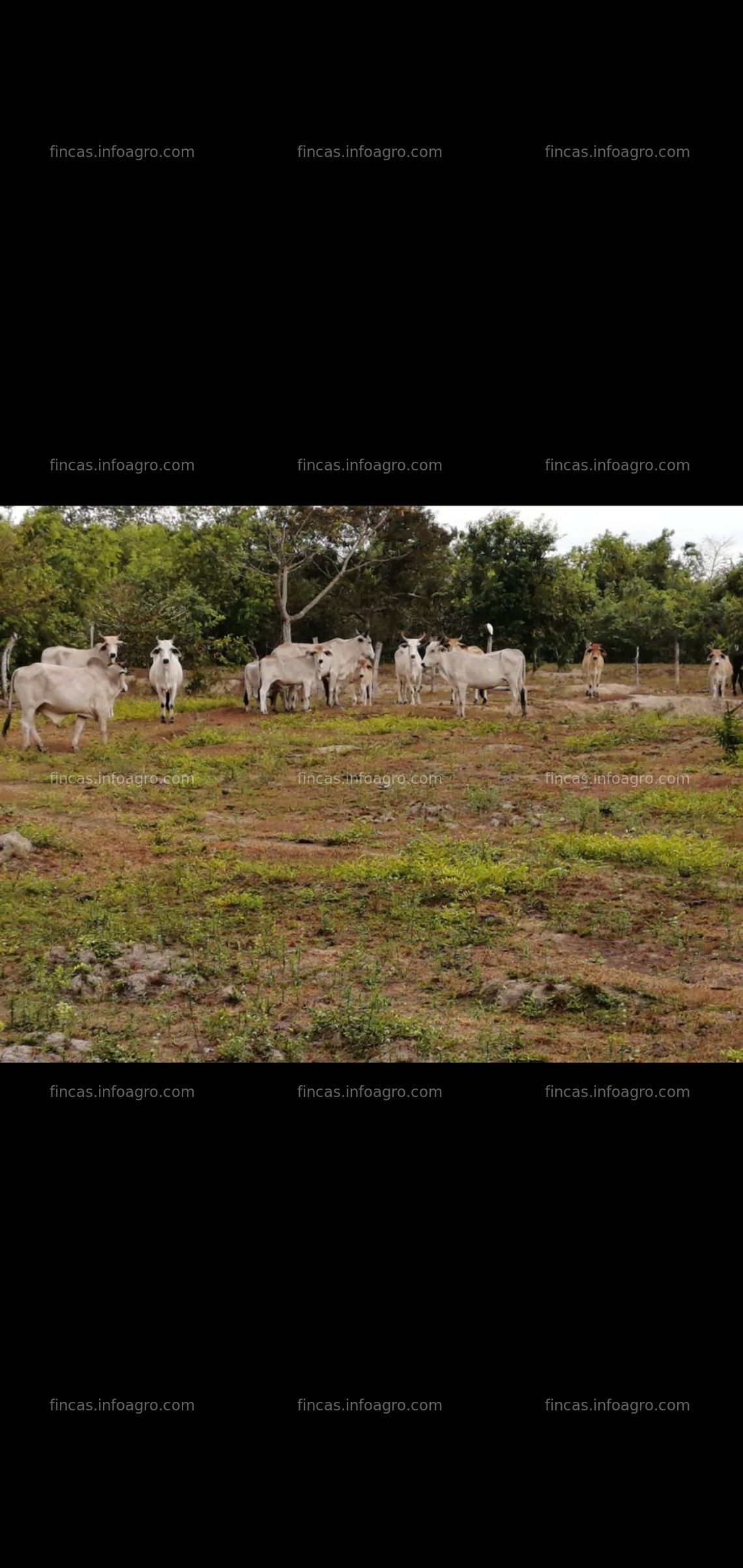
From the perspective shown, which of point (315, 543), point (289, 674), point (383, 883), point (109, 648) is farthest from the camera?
point (289, 674)

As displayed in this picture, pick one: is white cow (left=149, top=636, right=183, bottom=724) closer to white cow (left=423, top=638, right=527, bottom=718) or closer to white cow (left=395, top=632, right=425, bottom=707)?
white cow (left=395, top=632, right=425, bottom=707)

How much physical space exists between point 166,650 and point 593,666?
8.63 feet

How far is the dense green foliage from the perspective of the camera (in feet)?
21.1

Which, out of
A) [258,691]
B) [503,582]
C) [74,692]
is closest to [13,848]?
[74,692]

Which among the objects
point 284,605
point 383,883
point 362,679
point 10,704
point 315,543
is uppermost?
point 315,543

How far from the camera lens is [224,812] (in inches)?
255

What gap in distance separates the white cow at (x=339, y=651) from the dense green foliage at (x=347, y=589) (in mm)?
67

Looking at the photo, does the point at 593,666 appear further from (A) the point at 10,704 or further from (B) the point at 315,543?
(A) the point at 10,704

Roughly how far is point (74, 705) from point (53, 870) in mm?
1112

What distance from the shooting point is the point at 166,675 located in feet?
22.3

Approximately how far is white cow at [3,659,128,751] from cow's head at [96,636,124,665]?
0.04 metres

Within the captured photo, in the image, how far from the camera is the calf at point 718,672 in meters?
6.91

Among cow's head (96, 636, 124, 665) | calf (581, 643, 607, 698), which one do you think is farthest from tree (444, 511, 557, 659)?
cow's head (96, 636, 124, 665)

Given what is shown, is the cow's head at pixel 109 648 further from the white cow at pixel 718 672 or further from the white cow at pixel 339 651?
the white cow at pixel 718 672
